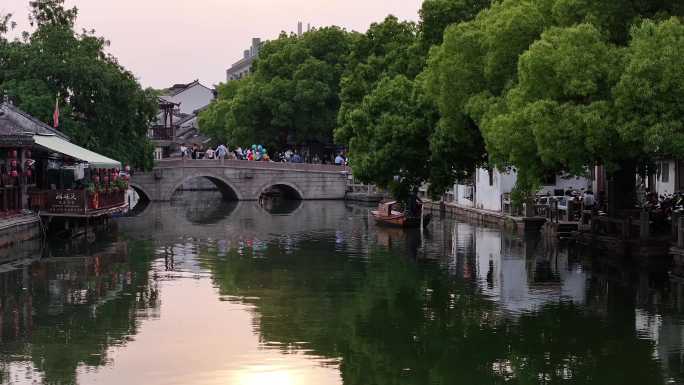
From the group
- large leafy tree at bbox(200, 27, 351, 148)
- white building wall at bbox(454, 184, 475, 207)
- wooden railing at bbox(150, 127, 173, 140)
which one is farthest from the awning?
wooden railing at bbox(150, 127, 173, 140)

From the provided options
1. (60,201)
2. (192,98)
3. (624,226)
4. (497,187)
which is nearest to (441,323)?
(624,226)

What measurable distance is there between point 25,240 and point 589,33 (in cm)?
2091

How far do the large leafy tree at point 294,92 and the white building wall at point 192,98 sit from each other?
167ft

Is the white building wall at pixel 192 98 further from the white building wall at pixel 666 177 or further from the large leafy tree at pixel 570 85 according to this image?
the large leafy tree at pixel 570 85

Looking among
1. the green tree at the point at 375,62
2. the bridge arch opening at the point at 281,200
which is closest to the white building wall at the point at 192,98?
the bridge arch opening at the point at 281,200

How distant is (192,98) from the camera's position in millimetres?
139250

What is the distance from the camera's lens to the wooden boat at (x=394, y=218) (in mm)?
48812

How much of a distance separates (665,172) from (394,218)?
11917mm

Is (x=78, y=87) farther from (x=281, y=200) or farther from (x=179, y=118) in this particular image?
(x=179, y=118)

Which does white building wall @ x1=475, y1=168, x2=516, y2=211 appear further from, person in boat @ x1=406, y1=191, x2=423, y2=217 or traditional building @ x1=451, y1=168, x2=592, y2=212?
person in boat @ x1=406, y1=191, x2=423, y2=217

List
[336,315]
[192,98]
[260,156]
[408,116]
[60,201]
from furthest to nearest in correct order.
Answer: [192,98]
[260,156]
[408,116]
[60,201]
[336,315]

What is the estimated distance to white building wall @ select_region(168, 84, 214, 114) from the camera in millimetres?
138750

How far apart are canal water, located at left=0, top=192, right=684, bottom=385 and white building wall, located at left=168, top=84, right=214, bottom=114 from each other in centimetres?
9884

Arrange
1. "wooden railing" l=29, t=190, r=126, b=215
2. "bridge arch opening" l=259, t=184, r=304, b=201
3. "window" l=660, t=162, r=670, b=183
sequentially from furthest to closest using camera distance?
"bridge arch opening" l=259, t=184, r=304, b=201
"window" l=660, t=162, r=670, b=183
"wooden railing" l=29, t=190, r=126, b=215
